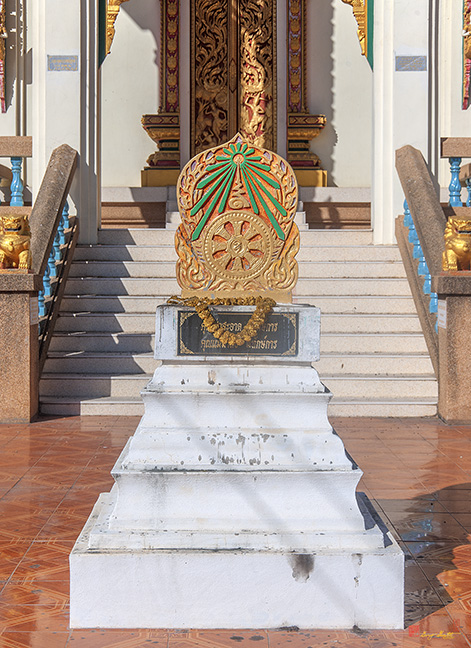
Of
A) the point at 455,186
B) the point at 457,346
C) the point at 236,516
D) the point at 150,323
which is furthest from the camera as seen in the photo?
the point at 455,186

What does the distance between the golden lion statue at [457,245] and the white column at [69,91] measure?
4477 millimetres

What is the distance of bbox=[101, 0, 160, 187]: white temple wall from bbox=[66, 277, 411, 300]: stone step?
4202mm

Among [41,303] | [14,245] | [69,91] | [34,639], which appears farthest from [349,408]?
[69,91]

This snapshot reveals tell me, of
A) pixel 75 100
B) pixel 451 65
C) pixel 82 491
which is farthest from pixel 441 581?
pixel 451 65

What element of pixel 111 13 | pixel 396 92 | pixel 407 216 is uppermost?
pixel 111 13

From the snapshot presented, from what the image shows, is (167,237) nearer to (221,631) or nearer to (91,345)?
(91,345)

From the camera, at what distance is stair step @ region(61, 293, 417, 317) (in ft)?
31.0

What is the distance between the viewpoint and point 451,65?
13047mm

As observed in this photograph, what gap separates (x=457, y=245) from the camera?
789 centimetres

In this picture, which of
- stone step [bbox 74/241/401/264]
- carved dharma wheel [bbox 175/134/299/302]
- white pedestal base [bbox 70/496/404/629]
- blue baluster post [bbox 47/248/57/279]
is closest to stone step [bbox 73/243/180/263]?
stone step [bbox 74/241/401/264]

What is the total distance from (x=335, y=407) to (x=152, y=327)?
7.13 ft

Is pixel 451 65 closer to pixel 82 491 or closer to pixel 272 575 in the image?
pixel 82 491

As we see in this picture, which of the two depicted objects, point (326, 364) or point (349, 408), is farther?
point (326, 364)

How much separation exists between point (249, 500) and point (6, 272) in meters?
4.63
